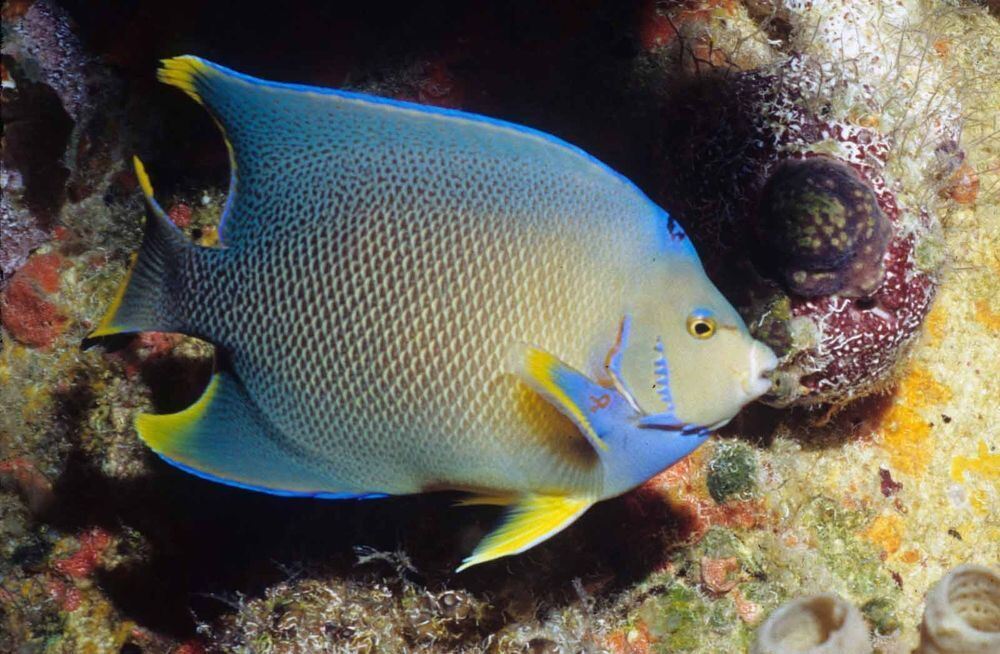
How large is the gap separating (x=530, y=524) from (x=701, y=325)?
0.66 m

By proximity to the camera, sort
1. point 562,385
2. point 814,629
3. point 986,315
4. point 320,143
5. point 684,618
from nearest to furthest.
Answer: point 562,385 → point 320,143 → point 814,629 → point 684,618 → point 986,315

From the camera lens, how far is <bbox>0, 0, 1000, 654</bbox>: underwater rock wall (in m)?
2.61

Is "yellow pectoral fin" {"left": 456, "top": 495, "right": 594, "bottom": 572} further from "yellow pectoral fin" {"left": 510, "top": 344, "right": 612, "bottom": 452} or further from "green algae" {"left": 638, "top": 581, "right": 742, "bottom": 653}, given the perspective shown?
"green algae" {"left": 638, "top": 581, "right": 742, "bottom": 653}

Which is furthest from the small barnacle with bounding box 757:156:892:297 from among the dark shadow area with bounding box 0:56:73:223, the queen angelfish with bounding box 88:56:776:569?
the dark shadow area with bounding box 0:56:73:223

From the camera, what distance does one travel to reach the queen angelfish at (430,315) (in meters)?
1.67

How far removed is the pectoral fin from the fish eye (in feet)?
0.77

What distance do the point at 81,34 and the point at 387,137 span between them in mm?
2044

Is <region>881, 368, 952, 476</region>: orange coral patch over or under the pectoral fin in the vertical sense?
under

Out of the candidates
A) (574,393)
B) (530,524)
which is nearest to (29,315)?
(530,524)

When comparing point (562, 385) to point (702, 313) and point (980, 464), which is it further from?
point (980, 464)

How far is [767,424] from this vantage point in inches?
116

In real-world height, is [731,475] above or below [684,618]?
above

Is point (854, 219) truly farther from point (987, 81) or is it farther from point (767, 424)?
point (987, 81)

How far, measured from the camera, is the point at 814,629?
2.51m
